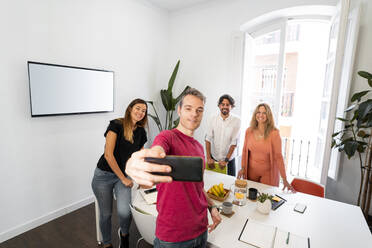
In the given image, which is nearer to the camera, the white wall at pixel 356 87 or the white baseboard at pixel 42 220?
the white baseboard at pixel 42 220

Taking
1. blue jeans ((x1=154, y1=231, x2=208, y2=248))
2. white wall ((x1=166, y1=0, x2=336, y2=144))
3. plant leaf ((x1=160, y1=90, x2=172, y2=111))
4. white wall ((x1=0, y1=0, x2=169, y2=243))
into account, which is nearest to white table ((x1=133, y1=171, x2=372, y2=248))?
blue jeans ((x1=154, y1=231, x2=208, y2=248))

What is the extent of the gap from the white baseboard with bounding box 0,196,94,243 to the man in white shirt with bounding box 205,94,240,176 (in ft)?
6.48

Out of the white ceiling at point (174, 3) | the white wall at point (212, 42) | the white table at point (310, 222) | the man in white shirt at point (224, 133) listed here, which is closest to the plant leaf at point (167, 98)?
the white wall at point (212, 42)

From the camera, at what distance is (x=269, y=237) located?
1.20 meters

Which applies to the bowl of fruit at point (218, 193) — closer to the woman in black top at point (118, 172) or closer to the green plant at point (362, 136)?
the woman in black top at point (118, 172)

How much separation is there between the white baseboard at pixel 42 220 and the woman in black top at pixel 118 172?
1152 millimetres

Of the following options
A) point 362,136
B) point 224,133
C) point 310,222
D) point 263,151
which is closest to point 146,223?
point 310,222

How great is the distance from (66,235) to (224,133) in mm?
2269

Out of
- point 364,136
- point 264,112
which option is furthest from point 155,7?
point 364,136

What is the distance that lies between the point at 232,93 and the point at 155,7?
2175mm

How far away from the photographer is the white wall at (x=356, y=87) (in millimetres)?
2326

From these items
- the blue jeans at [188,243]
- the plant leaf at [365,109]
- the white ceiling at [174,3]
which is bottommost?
the blue jeans at [188,243]

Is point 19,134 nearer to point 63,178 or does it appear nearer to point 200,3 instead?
point 63,178

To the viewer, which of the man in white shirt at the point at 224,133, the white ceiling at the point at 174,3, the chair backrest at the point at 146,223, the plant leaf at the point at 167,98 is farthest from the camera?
the plant leaf at the point at 167,98
